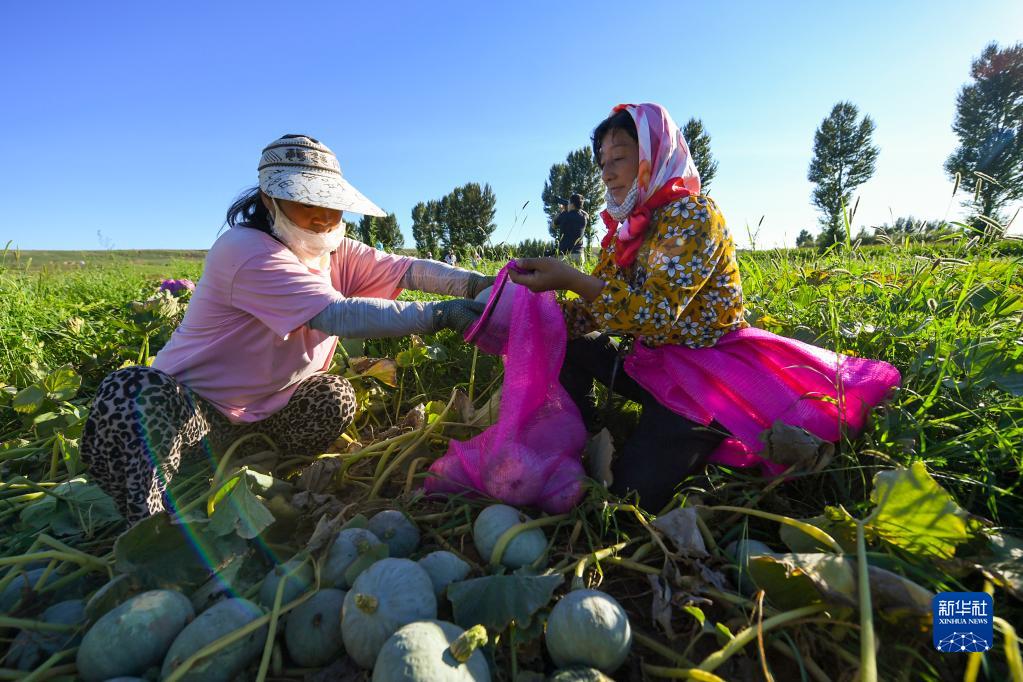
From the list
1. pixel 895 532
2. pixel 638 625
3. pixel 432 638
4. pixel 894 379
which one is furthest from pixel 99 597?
pixel 894 379

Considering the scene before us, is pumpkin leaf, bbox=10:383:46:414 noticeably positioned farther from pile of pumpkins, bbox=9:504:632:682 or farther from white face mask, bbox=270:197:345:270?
pile of pumpkins, bbox=9:504:632:682

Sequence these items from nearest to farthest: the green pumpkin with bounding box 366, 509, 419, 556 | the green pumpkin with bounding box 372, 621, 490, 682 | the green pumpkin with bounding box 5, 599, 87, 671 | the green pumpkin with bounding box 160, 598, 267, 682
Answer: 1. the green pumpkin with bounding box 372, 621, 490, 682
2. the green pumpkin with bounding box 160, 598, 267, 682
3. the green pumpkin with bounding box 5, 599, 87, 671
4. the green pumpkin with bounding box 366, 509, 419, 556

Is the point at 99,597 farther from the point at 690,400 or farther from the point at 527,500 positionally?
the point at 690,400

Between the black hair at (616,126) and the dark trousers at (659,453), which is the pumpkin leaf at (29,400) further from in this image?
the black hair at (616,126)

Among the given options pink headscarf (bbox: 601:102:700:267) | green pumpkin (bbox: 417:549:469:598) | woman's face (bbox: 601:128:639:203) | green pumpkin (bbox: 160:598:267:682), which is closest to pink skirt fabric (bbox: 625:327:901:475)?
pink headscarf (bbox: 601:102:700:267)

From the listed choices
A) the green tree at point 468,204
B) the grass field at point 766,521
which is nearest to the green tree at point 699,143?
the green tree at point 468,204

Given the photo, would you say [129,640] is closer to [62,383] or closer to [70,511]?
[70,511]

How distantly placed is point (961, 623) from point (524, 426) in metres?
1.07

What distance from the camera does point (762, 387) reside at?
1568 mm

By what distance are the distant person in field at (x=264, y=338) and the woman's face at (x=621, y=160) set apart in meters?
0.65

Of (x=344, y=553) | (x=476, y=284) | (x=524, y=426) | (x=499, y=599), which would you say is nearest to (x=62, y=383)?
(x=476, y=284)

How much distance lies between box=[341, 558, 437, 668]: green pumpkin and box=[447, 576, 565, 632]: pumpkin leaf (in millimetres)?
54

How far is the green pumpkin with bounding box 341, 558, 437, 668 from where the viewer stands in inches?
36.6

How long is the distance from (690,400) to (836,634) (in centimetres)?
73
